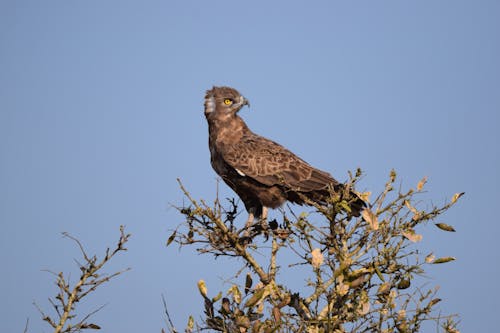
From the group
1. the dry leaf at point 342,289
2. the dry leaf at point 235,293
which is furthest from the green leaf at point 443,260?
the dry leaf at point 235,293

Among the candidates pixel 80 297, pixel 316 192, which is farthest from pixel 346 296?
pixel 316 192

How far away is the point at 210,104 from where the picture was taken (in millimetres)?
10578

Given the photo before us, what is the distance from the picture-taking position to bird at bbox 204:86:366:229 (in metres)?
9.26

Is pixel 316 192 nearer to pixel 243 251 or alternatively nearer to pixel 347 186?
pixel 243 251

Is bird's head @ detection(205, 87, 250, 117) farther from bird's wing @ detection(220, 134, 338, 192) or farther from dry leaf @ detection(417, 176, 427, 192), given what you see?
dry leaf @ detection(417, 176, 427, 192)

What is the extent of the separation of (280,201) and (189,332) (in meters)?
4.33

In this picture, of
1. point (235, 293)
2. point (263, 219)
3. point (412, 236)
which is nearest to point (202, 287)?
point (235, 293)

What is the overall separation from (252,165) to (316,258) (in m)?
4.38

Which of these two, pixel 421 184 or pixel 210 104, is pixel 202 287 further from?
pixel 210 104

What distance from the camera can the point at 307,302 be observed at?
5562 mm

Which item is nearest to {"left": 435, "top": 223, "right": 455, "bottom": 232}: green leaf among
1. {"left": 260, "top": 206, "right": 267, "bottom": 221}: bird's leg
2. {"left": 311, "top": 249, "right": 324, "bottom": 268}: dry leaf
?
{"left": 311, "top": 249, "right": 324, "bottom": 268}: dry leaf

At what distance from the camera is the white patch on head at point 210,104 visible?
10516 millimetres

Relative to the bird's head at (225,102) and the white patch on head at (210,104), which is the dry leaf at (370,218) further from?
the white patch on head at (210,104)

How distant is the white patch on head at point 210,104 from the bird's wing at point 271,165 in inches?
33.2
